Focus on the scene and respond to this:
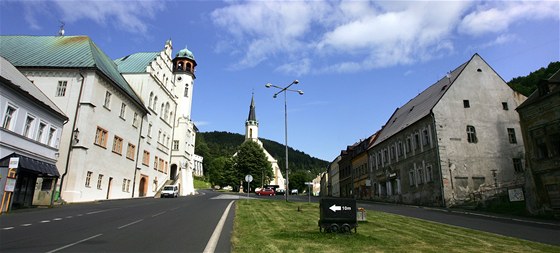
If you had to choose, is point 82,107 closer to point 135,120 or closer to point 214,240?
point 135,120

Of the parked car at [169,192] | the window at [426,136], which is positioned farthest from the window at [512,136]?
the parked car at [169,192]

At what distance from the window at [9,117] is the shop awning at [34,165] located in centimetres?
186

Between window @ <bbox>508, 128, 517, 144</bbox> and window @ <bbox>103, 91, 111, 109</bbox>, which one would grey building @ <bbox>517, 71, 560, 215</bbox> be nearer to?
window @ <bbox>508, 128, 517, 144</bbox>

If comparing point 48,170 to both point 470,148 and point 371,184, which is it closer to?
point 470,148

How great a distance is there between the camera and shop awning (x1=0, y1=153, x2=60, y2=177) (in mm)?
21284

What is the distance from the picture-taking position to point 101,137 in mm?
35312

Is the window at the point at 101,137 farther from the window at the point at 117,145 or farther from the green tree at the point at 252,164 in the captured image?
the green tree at the point at 252,164

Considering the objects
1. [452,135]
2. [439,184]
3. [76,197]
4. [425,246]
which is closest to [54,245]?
[425,246]

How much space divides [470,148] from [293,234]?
1214 inches

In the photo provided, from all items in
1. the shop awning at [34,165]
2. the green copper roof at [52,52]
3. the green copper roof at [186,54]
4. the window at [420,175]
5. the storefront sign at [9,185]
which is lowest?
the storefront sign at [9,185]

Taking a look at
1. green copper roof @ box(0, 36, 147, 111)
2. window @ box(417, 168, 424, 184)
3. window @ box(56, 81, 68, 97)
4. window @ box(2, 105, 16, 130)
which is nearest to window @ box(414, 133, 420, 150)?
window @ box(417, 168, 424, 184)

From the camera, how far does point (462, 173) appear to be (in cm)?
3378

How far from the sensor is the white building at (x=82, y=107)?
31406 millimetres

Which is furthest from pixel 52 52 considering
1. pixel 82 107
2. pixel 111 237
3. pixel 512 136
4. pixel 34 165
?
pixel 512 136
